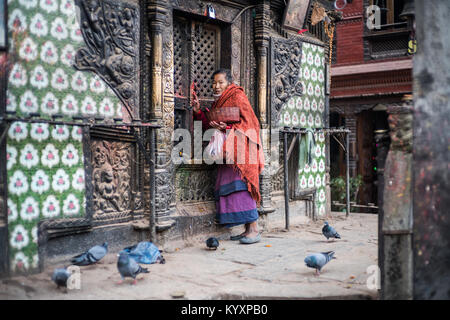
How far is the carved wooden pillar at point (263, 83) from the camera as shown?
7465mm

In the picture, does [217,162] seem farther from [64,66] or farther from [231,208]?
[64,66]

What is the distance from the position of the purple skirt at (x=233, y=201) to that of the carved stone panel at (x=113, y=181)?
4.09 ft

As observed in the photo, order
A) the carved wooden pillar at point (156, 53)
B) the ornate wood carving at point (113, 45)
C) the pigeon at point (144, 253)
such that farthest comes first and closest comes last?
the carved wooden pillar at point (156, 53) < the ornate wood carving at point (113, 45) < the pigeon at point (144, 253)

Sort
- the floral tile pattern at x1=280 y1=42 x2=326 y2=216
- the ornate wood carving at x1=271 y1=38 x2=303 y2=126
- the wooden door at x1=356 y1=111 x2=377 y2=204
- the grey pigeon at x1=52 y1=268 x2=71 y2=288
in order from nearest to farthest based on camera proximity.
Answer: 1. the grey pigeon at x1=52 y1=268 x2=71 y2=288
2. the ornate wood carving at x1=271 y1=38 x2=303 y2=126
3. the floral tile pattern at x1=280 y1=42 x2=326 y2=216
4. the wooden door at x1=356 y1=111 x2=377 y2=204

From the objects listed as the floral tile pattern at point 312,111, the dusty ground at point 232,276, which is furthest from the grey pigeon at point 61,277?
the floral tile pattern at point 312,111

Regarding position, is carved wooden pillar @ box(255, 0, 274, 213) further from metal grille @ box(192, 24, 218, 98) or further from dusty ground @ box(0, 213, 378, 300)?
dusty ground @ box(0, 213, 378, 300)

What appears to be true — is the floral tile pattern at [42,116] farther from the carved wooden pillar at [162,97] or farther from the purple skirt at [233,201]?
the purple skirt at [233,201]

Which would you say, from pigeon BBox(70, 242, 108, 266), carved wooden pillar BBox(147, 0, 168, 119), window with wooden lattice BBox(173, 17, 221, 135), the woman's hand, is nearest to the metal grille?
window with wooden lattice BBox(173, 17, 221, 135)

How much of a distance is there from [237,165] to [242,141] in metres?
0.33

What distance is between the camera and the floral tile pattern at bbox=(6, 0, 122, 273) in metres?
4.61

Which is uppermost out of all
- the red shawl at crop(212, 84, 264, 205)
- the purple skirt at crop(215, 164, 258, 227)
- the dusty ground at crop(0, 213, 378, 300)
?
the red shawl at crop(212, 84, 264, 205)

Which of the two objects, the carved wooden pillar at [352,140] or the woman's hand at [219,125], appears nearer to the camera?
the woman's hand at [219,125]

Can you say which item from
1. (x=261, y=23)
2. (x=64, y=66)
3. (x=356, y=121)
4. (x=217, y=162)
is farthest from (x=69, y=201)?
(x=356, y=121)

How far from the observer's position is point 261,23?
7453 millimetres
